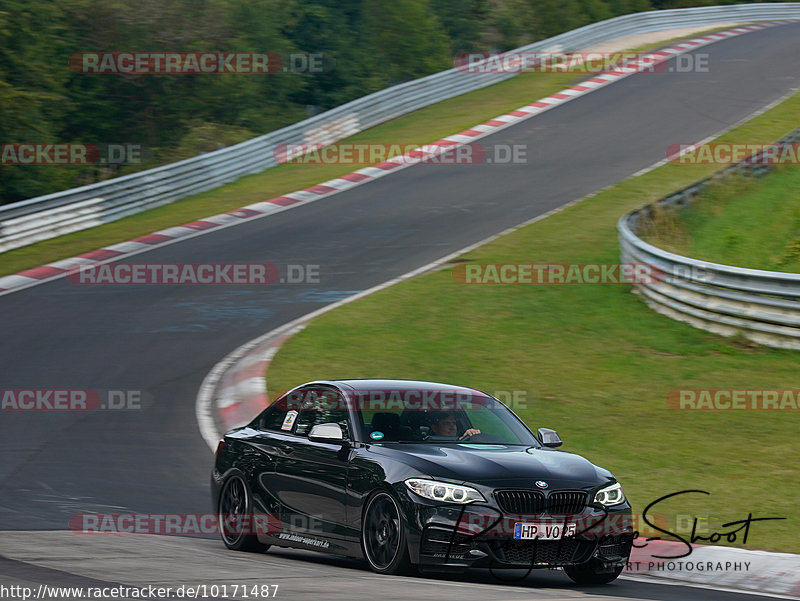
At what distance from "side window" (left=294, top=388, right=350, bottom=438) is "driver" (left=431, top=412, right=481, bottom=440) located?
63cm

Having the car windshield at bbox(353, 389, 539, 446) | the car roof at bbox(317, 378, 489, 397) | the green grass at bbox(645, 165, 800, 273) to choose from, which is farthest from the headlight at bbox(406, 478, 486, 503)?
the green grass at bbox(645, 165, 800, 273)

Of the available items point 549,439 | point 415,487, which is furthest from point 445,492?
point 549,439

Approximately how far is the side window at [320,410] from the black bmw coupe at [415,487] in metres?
0.01

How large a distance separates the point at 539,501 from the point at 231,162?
23.3 m

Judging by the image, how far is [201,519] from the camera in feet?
32.4

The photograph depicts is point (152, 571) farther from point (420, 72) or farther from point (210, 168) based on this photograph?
point (420, 72)

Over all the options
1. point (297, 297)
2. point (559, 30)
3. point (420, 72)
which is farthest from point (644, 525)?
point (559, 30)

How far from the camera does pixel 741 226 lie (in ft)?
73.0

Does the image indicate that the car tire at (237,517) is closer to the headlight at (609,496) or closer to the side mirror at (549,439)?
the side mirror at (549,439)

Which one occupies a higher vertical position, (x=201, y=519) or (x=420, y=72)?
(x=420, y=72)

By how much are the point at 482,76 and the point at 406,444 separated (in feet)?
106

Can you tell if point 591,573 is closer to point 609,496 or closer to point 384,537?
point 609,496

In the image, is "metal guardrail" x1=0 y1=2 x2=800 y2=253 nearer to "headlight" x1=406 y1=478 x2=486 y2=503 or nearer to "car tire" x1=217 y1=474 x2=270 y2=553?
"car tire" x1=217 y1=474 x2=270 y2=553

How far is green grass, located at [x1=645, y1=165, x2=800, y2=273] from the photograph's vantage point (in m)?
19.9
